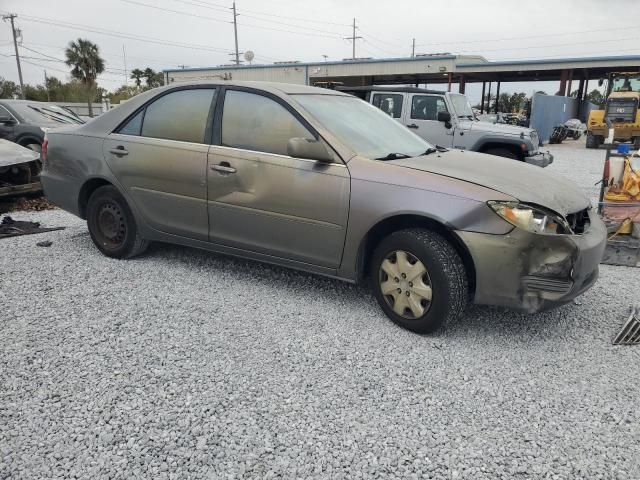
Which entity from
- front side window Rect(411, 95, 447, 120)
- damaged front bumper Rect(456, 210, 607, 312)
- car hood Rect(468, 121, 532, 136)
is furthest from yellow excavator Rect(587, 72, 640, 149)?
damaged front bumper Rect(456, 210, 607, 312)

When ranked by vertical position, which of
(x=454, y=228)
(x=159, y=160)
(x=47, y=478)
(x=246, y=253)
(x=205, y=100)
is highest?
(x=205, y=100)

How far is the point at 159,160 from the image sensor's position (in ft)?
13.7

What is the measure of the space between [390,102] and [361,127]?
260 inches

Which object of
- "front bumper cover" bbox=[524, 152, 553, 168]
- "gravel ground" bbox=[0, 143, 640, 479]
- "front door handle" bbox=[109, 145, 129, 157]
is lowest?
"gravel ground" bbox=[0, 143, 640, 479]

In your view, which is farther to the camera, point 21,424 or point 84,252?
point 84,252

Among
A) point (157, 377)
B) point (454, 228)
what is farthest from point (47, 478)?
point (454, 228)

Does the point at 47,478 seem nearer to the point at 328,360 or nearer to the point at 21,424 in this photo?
the point at 21,424

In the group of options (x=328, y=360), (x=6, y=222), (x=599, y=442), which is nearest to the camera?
Answer: (x=599, y=442)

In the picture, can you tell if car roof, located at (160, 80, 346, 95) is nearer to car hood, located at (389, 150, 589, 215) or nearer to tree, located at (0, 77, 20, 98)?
car hood, located at (389, 150, 589, 215)

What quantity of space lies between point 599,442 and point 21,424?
2.76 metres

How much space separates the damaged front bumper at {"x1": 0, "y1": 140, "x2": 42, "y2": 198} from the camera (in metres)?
6.65

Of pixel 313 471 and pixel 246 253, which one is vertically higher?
pixel 246 253

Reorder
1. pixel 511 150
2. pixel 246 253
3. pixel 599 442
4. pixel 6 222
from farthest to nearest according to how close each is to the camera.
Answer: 1. pixel 511 150
2. pixel 6 222
3. pixel 246 253
4. pixel 599 442

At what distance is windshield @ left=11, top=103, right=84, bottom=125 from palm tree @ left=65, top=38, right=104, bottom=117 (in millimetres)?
42664
